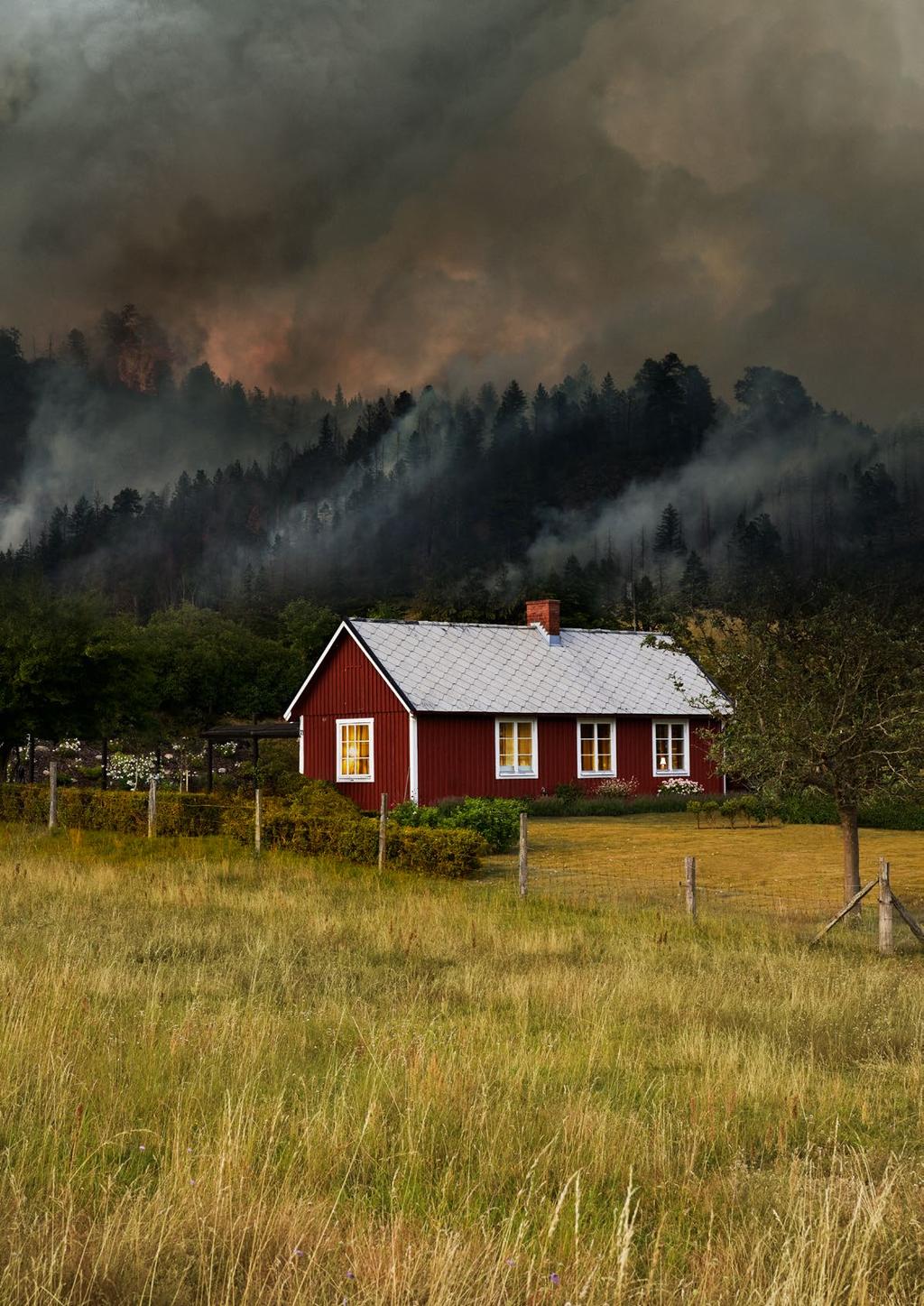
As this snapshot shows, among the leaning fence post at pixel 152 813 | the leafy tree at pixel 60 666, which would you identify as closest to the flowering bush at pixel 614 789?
the leafy tree at pixel 60 666

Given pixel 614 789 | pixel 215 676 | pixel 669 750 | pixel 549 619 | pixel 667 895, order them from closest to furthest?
1. pixel 667 895
2. pixel 614 789
3. pixel 669 750
4. pixel 549 619
5. pixel 215 676

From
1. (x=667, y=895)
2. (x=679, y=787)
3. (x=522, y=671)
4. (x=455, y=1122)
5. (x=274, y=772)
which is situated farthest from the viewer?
(x=274, y=772)

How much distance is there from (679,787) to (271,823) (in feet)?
65.0

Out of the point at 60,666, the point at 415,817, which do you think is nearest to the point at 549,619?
the point at 60,666

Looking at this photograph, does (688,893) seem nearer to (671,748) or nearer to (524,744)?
(524,744)

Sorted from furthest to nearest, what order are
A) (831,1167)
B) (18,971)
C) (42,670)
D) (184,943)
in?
(42,670), (184,943), (18,971), (831,1167)

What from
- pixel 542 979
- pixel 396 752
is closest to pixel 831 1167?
pixel 542 979

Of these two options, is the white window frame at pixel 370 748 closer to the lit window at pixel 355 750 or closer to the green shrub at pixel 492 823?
the lit window at pixel 355 750

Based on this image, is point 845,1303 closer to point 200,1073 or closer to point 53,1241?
point 53,1241

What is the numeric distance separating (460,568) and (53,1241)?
513ft

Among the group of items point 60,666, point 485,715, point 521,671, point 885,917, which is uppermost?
point 60,666

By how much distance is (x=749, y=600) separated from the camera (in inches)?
667

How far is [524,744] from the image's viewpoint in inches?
1522

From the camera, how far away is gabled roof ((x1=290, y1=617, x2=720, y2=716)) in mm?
37656
